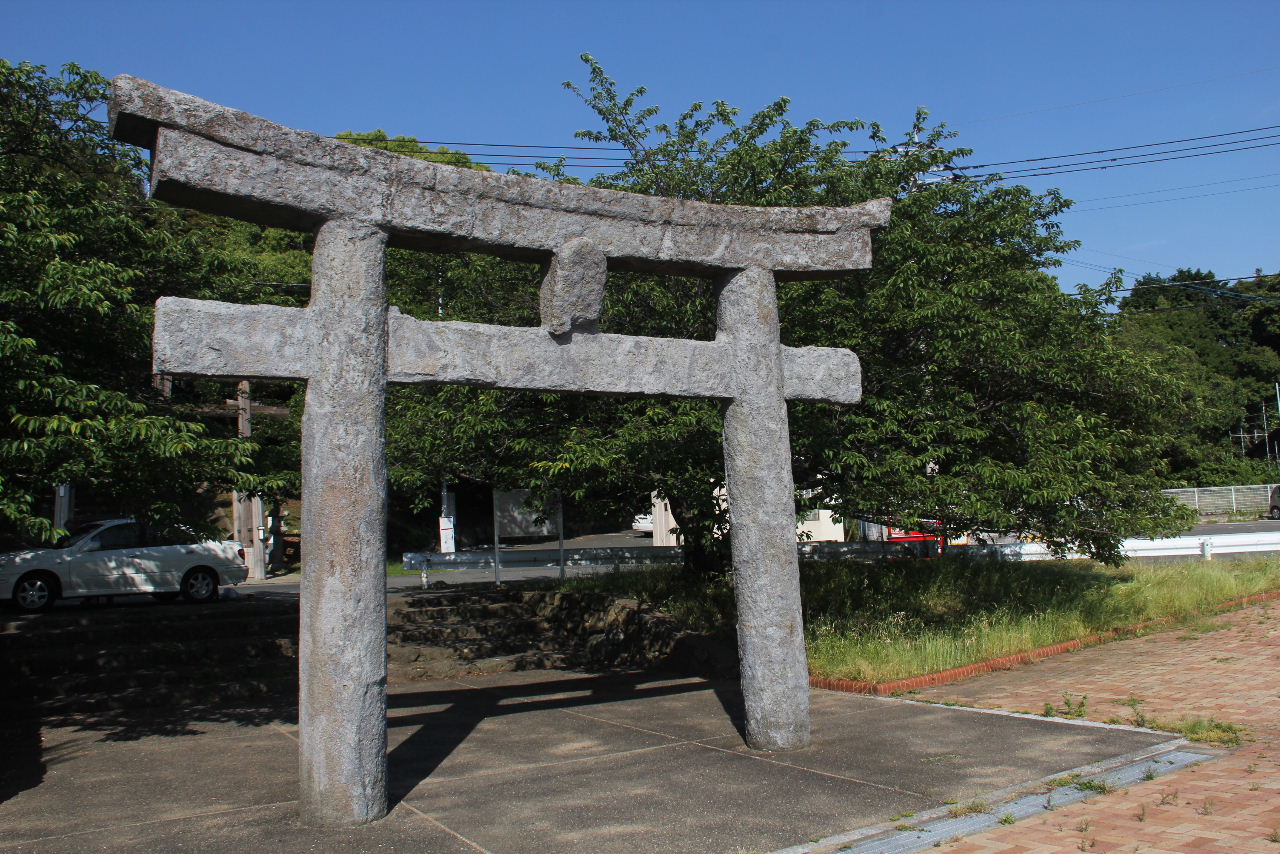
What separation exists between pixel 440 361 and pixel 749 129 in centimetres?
661

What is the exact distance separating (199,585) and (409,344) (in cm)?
1275

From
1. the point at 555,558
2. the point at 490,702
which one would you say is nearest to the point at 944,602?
the point at 490,702

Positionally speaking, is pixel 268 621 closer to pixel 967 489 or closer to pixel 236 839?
pixel 236 839

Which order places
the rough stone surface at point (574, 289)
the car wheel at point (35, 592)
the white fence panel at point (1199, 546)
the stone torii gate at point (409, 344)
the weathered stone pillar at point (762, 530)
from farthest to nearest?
the white fence panel at point (1199, 546), the car wheel at point (35, 592), the weathered stone pillar at point (762, 530), the rough stone surface at point (574, 289), the stone torii gate at point (409, 344)

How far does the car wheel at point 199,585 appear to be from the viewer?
16.4m

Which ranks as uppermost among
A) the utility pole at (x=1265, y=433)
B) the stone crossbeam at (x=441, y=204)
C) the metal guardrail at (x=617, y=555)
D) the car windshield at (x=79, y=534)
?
the utility pole at (x=1265, y=433)

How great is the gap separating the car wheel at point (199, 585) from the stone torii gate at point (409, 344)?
1243 centimetres

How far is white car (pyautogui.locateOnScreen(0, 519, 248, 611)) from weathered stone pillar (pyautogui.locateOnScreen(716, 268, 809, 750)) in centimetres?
1106

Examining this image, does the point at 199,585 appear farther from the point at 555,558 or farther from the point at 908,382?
the point at 908,382

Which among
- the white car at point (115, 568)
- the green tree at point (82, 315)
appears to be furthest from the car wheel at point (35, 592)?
the green tree at point (82, 315)

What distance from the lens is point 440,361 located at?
5844 mm

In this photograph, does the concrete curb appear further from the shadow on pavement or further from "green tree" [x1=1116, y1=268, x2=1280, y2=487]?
"green tree" [x1=1116, y1=268, x2=1280, y2=487]

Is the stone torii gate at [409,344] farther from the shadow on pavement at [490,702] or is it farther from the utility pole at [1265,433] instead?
the utility pole at [1265,433]

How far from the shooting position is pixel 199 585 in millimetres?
16469
